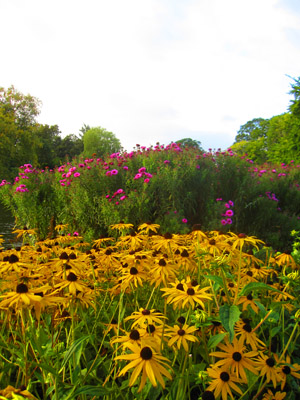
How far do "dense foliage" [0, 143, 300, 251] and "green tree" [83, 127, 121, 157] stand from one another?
125ft

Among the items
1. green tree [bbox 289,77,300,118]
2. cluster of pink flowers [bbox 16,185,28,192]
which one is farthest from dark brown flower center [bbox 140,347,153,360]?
green tree [bbox 289,77,300,118]

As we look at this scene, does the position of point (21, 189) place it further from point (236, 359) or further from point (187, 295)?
point (236, 359)

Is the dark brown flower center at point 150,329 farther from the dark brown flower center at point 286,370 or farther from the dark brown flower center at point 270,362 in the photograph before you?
the dark brown flower center at point 286,370

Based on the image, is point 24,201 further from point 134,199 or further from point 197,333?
point 197,333

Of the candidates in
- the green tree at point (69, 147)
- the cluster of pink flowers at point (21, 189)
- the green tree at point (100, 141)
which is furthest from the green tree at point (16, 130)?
the cluster of pink flowers at point (21, 189)

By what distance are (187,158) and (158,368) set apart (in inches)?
209

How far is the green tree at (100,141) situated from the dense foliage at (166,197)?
38.2m

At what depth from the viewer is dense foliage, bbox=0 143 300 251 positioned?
15.6ft

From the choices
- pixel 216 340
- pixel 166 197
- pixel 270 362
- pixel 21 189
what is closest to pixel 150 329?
pixel 216 340

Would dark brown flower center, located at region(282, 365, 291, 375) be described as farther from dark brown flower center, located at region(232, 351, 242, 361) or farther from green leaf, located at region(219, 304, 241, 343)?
green leaf, located at region(219, 304, 241, 343)

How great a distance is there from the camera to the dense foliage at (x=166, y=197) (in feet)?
15.6

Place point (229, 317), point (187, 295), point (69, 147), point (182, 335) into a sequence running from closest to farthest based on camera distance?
point (229, 317) → point (182, 335) → point (187, 295) → point (69, 147)

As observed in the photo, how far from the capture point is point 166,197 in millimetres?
5004

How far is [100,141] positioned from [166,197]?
44670mm
